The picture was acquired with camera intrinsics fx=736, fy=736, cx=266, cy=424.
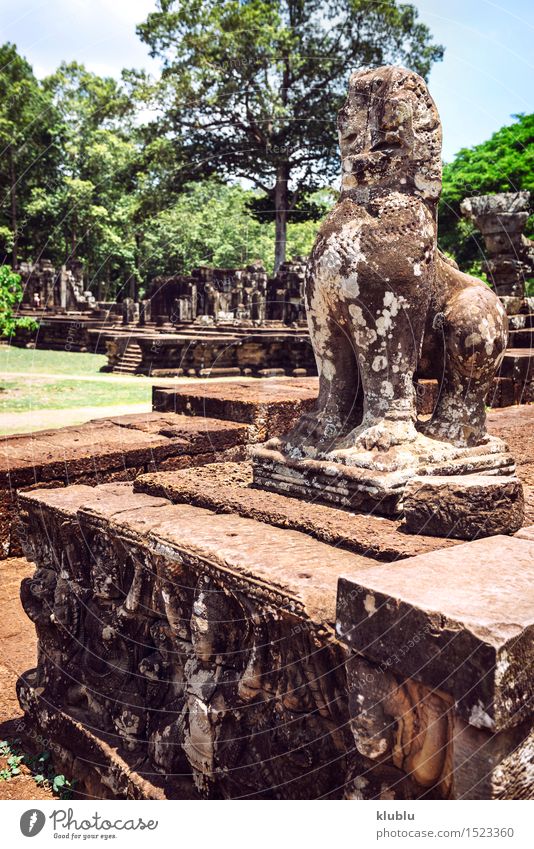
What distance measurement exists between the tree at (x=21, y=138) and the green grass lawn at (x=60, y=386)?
144 inches

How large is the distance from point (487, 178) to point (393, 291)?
74.9 feet

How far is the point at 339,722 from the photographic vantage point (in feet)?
6.58

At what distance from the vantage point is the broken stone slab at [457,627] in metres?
1.53

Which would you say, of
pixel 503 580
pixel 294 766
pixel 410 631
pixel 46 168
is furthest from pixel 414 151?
pixel 46 168

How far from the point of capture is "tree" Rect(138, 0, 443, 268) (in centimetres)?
1203

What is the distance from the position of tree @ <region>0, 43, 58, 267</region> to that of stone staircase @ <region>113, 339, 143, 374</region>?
14.7 ft

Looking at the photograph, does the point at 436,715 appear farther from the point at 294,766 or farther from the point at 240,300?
the point at 240,300

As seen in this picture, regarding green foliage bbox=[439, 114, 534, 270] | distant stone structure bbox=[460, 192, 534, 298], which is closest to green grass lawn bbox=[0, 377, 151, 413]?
distant stone structure bbox=[460, 192, 534, 298]

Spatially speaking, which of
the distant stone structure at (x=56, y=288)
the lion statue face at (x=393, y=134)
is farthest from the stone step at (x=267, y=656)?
the distant stone structure at (x=56, y=288)

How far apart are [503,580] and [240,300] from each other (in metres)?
25.7

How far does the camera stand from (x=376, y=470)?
2.67 m

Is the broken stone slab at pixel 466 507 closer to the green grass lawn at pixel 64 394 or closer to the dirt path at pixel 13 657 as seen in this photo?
the dirt path at pixel 13 657
